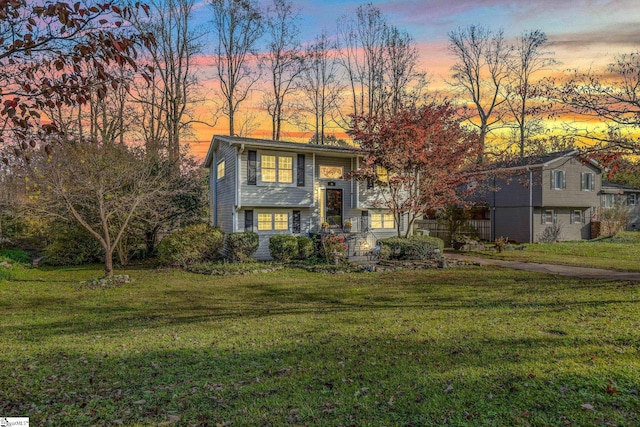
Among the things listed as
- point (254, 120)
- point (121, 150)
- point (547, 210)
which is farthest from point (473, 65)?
point (121, 150)

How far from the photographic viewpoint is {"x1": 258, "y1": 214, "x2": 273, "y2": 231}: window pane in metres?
18.2

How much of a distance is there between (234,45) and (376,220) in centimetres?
1828

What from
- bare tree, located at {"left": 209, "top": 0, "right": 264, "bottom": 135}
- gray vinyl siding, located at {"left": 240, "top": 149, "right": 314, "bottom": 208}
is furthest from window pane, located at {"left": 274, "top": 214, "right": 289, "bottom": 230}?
bare tree, located at {"left": 209, "top": 0, "right": 264, "bottom": 135}

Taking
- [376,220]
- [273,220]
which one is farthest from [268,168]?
[376,220]

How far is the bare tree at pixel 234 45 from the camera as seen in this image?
95.7ft

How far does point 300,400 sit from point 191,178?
1862cm

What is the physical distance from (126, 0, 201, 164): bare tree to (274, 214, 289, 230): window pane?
40.9 feet

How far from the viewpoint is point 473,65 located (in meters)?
35.2

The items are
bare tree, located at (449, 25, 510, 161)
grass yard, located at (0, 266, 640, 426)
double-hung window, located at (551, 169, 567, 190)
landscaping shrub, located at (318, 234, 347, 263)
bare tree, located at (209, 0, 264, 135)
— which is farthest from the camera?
bare tree, located at (449, 25, 510, 161)

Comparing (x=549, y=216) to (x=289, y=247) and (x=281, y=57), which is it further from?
(x=281, y=57)

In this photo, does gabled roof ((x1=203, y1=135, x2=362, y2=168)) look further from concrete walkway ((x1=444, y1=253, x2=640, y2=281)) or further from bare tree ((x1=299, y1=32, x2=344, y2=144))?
bare tree ((x1=299, y1=32, x2=344, y2=144))

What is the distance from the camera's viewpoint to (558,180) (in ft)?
92.5

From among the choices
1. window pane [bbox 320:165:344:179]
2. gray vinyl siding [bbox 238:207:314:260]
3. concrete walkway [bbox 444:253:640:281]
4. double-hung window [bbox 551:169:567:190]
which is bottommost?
concrete walkway [bbox 444:253:640:281]

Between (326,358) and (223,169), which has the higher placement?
(223,169)
